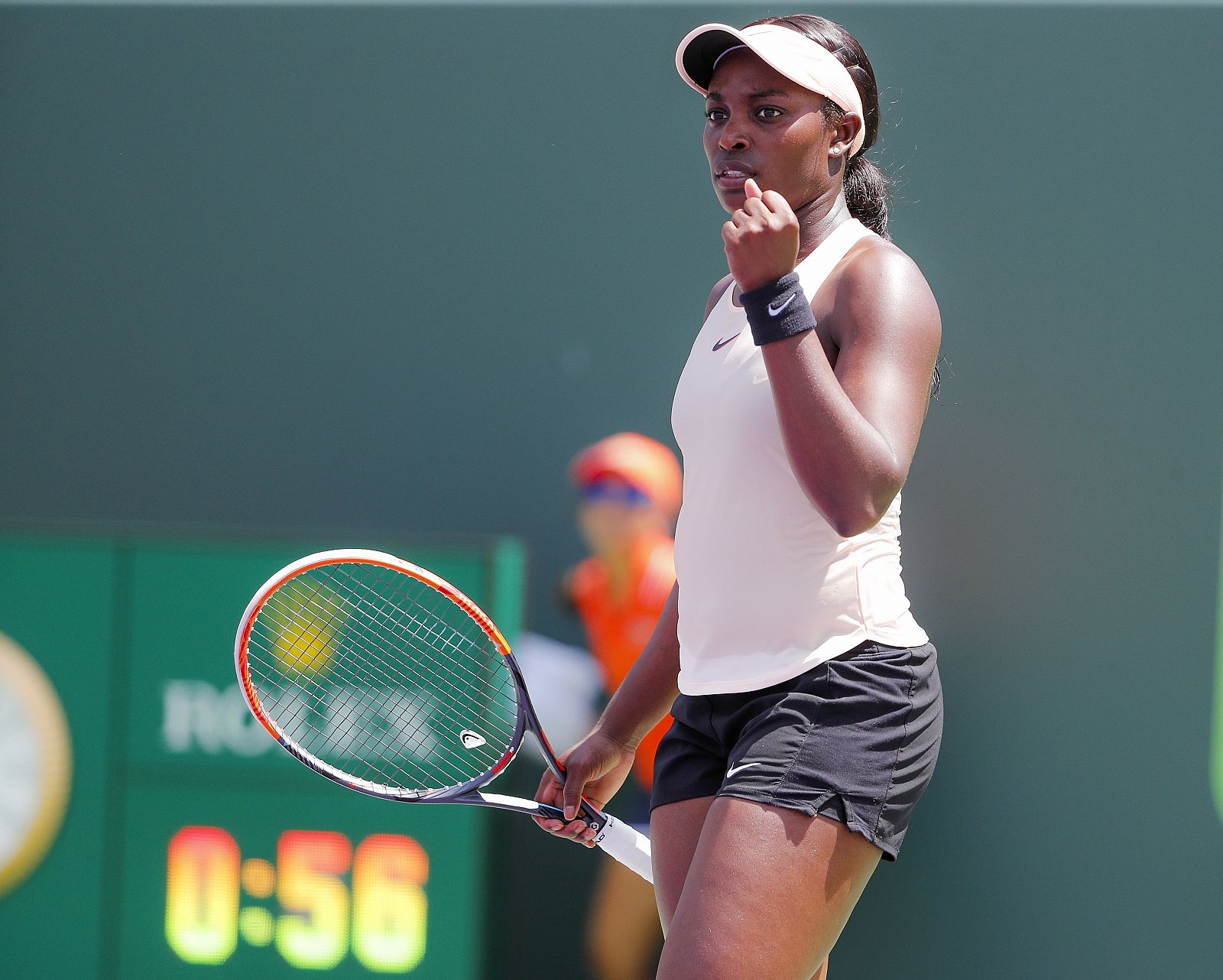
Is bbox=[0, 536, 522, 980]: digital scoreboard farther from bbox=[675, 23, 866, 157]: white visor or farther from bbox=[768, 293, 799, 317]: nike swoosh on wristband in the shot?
bbox=[768, 293, 799, 317]: nike swoosh on wristband

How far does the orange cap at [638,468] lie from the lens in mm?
3568

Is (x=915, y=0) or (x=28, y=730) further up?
(x=915, y=0)

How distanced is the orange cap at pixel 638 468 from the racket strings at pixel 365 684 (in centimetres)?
66

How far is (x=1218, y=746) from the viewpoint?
3.61 meters

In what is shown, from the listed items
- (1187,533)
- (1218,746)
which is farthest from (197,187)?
(1218,746)

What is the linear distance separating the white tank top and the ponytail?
0.19 metres

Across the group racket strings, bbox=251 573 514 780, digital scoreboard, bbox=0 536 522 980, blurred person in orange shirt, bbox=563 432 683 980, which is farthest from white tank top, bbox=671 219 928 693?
blurred person in orange shirt, bbox=563 432 683 980

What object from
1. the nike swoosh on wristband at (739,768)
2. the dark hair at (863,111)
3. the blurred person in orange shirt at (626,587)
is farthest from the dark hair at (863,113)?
the blurred person in orange shirt at (626,587)

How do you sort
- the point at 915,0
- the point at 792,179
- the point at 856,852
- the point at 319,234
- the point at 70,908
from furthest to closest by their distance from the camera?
the point at 319,234 < the point at 915,0 < the point at 70,908 < the point at 792,179 < the point at 856,852

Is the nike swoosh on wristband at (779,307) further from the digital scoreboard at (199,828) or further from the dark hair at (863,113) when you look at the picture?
the digital scoreboard at (199,828)

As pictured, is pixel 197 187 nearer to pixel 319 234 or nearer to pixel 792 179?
pixel 319 234

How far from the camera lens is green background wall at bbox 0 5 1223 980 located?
12.1 feet

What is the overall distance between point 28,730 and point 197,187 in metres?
1.86

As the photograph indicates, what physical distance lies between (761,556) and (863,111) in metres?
0.54
